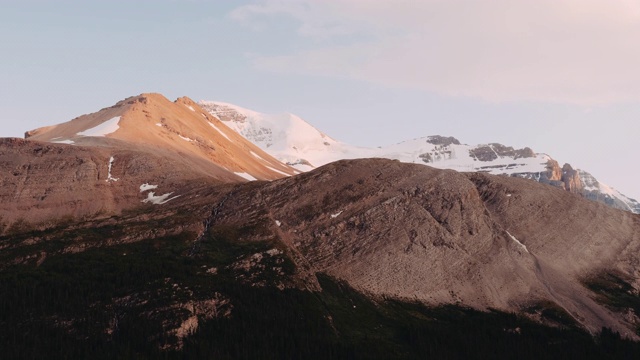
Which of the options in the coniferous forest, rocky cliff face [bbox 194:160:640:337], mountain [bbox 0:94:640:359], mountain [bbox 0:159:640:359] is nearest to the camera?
the coniferous forest

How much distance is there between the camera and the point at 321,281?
16850 cm

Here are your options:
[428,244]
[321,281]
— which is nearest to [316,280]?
[321,281]

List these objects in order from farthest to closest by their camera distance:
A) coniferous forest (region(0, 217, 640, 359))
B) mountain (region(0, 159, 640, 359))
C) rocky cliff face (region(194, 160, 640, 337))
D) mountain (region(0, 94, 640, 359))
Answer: rocky cliff face (region(194, 160, 640, 337)) → mountain (region(0, 159, 640, 359)) → mountain (region(0, 94, 640, 359)) → coniferous forest (region(0, 217, 640, 359))

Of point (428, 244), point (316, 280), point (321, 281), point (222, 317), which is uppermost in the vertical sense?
point (428, 244)

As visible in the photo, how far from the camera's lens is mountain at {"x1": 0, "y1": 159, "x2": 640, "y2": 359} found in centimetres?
14725

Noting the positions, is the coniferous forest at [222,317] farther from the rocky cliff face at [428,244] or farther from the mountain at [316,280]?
the rocky cliff face at [428,244]

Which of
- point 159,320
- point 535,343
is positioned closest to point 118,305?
point 159,320

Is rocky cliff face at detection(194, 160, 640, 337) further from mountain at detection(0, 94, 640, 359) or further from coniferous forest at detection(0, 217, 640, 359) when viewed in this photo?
coniferous forest at detection(0, 217, 640, 359)

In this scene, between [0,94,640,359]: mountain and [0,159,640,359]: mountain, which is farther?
[0,159,640,359]: mountain

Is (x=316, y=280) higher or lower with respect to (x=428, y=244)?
lower

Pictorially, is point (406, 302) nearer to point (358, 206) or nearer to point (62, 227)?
point (358, 206)

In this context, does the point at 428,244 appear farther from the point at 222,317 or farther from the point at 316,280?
the point at 222,317

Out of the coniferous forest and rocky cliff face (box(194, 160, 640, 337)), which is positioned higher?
rocky cliff face (box(194, 160, 640, 337))

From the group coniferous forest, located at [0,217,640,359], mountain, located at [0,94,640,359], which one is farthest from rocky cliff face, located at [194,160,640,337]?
coniferous forest, located at [0,217,640,359]
